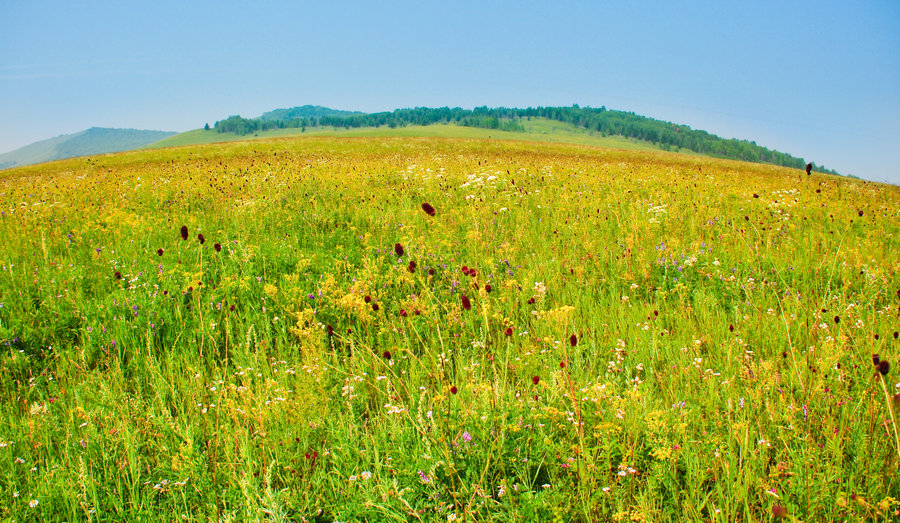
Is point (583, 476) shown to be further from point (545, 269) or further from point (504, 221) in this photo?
point (504, 221)

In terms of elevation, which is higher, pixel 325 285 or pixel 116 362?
pixel 325 285

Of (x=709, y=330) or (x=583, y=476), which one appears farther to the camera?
(x=709, y=330)

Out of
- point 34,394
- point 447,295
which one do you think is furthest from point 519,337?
point 34,394

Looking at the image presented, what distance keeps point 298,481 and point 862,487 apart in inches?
94.3

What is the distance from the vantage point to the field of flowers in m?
1.71

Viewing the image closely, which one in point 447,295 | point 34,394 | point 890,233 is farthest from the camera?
point 890,233

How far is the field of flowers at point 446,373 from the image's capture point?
1.71 metres

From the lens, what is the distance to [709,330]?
3.05 meters

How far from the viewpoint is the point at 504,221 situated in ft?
20.5

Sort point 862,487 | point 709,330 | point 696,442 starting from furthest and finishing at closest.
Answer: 1. point 709,330
2. point 696,442
3. point 862,487

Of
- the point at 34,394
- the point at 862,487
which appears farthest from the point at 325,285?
the point at 862,487

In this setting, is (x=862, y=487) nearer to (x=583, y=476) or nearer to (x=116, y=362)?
(x=583, y=476)

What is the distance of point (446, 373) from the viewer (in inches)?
105

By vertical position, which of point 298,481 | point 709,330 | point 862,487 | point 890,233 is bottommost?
point 298,481
